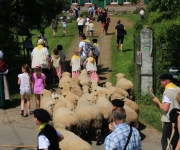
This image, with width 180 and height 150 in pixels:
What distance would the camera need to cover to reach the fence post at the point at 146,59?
15.4m

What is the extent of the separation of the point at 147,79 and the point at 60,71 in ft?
13.6

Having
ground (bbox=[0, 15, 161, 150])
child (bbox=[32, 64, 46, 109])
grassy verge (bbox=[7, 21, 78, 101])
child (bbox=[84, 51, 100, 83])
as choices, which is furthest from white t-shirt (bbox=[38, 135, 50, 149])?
child (bbox=[84, 51, 100, 83])

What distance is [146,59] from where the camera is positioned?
A: 614 inches

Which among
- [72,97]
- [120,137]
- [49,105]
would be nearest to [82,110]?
[49,105]

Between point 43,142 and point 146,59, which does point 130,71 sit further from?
point 43,142

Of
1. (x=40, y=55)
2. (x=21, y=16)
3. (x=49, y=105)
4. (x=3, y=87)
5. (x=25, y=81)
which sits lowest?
(x=49, y=105)

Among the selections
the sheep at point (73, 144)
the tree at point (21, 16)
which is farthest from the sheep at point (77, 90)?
the sheep at point (73, 144)

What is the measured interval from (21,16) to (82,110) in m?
10.4

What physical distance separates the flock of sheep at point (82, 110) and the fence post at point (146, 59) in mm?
939

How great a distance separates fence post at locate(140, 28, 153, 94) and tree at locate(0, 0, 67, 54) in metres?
5.91

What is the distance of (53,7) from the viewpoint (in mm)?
20375

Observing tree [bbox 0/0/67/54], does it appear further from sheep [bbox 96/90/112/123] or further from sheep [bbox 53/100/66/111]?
sheep [bbox 96/90/112/123]

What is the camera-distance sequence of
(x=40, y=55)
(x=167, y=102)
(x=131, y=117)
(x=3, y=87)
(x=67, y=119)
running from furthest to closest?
(x=40, y=55) → (x=3, y=87) → (x=131, y=117) → (x=67, y=119) → (x=167, y=102)

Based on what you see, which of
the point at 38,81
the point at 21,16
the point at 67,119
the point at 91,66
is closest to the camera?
the point at 67,119
